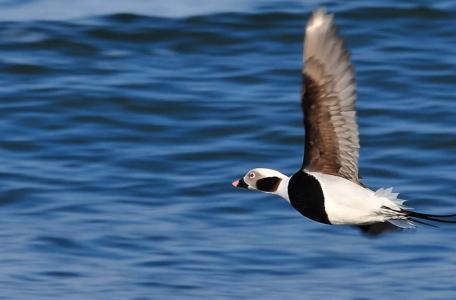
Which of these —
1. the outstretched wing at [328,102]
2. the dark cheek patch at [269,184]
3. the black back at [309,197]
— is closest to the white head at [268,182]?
the dark cheek patch at [269,184]

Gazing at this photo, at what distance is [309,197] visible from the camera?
6402mm

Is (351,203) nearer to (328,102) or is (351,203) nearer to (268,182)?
(328,102)

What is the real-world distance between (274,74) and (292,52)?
943 mm

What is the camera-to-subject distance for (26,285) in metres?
8.59

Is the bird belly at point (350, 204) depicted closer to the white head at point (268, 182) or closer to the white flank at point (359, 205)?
the white flank at point (359, 205)

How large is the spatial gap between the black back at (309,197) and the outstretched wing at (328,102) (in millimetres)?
72

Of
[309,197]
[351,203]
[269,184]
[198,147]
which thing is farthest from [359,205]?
[198,147]

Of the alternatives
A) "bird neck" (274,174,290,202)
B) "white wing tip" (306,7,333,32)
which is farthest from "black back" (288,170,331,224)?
"white wing tip" (306,7,333,32)

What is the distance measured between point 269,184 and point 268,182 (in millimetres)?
16

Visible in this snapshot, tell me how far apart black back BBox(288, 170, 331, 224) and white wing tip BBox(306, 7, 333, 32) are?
2.54 ft

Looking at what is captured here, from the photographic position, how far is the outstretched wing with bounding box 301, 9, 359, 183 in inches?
240

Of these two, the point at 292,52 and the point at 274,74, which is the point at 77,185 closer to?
the point at 274,74

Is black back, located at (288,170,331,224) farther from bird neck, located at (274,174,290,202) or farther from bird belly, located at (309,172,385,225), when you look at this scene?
bird neck, located at (274,174,290,202)

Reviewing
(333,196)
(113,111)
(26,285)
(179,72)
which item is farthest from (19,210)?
(333,196)
